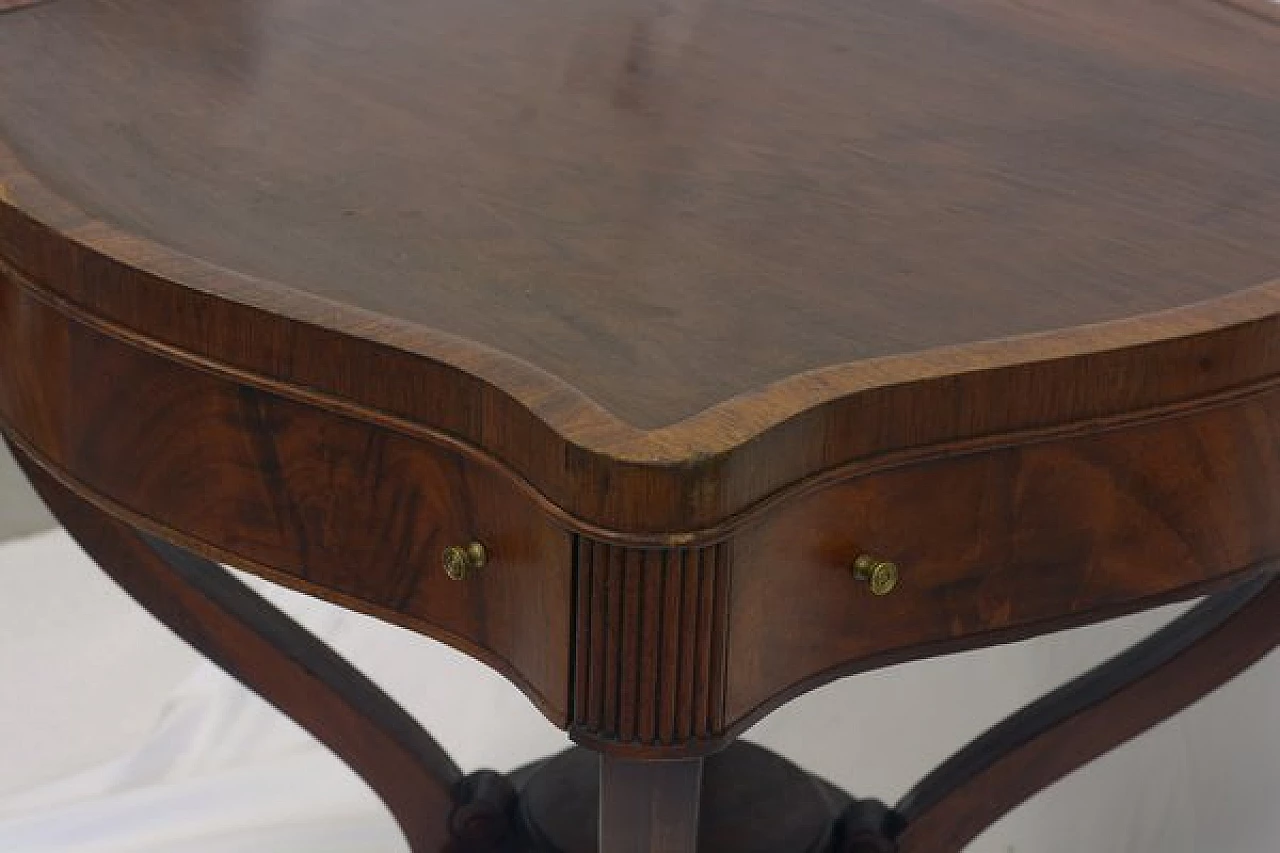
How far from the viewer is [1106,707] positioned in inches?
40.8

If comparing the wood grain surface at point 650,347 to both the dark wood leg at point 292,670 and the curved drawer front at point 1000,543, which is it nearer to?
Result: the curved drawer front at point 1000,543

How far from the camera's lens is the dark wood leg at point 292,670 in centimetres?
104

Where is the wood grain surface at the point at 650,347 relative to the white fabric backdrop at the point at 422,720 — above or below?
above

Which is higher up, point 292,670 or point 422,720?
point 292,670

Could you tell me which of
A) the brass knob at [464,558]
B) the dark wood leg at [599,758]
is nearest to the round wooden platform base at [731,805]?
the dark wood leg at [599,758]

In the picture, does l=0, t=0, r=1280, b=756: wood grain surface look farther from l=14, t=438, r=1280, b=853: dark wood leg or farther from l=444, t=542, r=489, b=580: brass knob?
l=14, t=438, r=1280, b=853: dark wood leg

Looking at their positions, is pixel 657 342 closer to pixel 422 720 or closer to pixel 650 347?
pixel 650 347

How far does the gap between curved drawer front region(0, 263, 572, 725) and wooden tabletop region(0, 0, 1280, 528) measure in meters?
0.02

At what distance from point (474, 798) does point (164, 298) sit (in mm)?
449

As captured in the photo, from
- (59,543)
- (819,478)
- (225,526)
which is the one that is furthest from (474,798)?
(59,543)

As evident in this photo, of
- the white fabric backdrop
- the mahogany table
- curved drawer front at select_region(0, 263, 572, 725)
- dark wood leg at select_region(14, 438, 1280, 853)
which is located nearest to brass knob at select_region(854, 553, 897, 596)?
the mahogany table

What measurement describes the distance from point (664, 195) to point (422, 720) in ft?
2.34

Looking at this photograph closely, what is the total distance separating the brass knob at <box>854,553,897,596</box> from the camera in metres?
0.75

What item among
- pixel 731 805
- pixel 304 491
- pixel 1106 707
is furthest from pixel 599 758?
pixel 304 491
